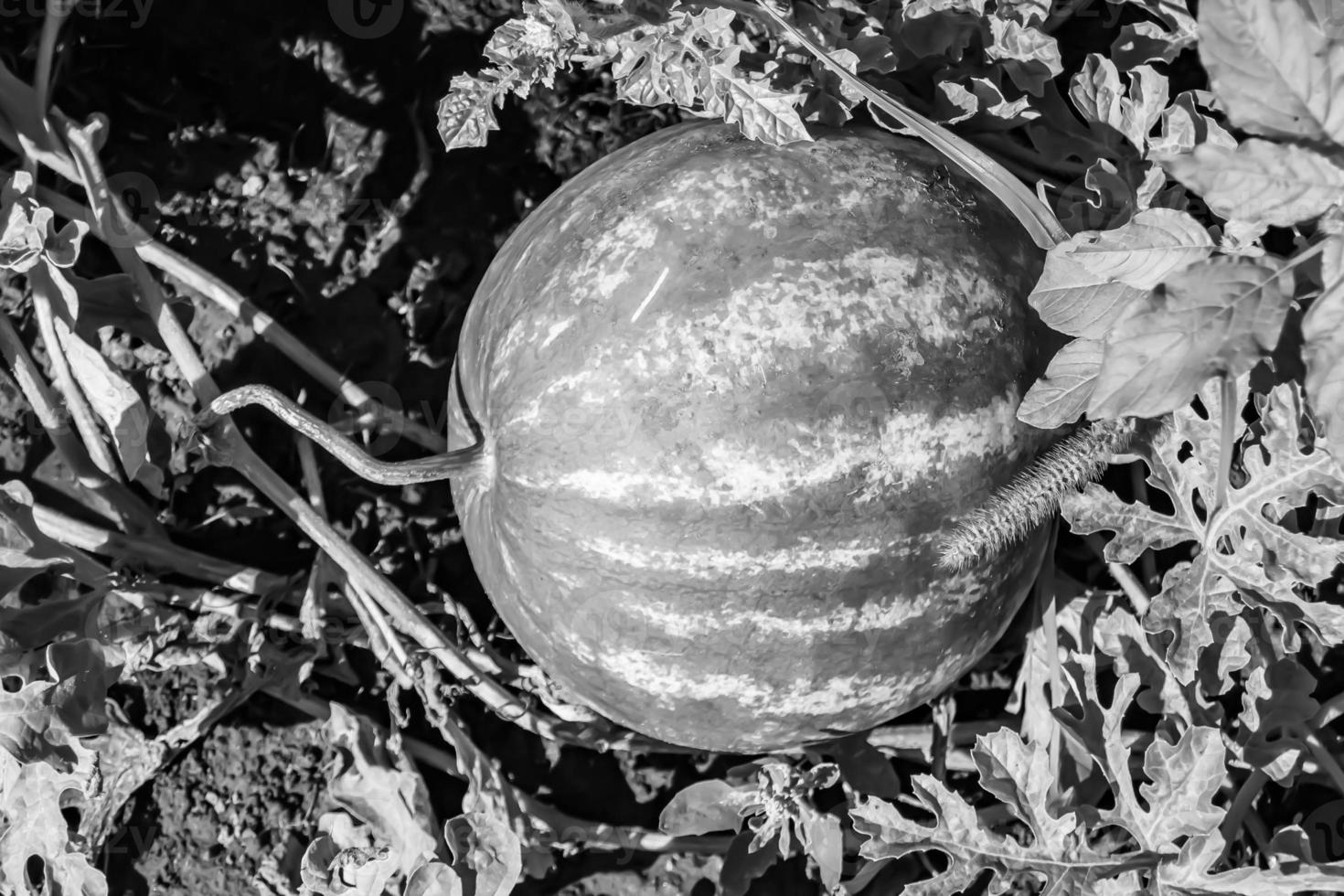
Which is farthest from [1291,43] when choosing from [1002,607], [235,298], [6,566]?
[6,566]

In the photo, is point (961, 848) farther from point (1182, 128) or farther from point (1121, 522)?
point (1182, 128)

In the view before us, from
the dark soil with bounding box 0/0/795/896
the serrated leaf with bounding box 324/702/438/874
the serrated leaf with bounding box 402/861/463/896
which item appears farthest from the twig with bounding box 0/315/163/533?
the serrated leaf with bounding box 402/861/463/896

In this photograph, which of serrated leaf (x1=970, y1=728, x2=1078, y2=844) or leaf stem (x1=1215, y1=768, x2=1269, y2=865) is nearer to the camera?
serrated leaf (x1=970, y1=728, x2=1078, y2=844)

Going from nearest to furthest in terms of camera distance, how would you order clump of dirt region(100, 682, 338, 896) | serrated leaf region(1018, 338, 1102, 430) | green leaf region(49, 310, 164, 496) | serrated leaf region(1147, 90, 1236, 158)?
serrated leaf region(1018, 338, 1102, 430), serrated leaf region(1147, 90, 1236, 158), green leaf region(49, 310, 164, 496), clump of dirt region(100, 682, 338, 896)

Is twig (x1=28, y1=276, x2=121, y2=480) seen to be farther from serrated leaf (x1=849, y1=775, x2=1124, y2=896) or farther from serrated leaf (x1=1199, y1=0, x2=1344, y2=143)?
serrated leaf (x1=1199, y1=0, x2=1344, y2=143)

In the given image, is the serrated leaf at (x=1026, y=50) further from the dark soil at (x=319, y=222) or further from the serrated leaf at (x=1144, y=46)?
the dark soil at (x=319, y=222)

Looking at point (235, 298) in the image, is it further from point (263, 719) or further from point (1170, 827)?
point (1170, 827)

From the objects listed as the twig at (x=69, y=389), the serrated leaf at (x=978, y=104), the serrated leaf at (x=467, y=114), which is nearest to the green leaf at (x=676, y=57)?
the serrated leaf at (x=467, y=114)
